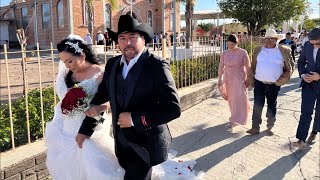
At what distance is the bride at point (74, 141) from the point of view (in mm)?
2723

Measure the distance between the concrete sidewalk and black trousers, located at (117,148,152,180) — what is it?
1.61 meters

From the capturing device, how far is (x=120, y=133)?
256 cm

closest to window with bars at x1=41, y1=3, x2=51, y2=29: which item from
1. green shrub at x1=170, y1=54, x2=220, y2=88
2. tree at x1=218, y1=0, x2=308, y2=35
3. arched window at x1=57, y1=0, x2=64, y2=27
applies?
arched window at x1=57, y1=0, x2=64, y2=27

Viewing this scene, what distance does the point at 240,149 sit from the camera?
4.82 m

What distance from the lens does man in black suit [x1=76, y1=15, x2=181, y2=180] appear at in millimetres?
2297

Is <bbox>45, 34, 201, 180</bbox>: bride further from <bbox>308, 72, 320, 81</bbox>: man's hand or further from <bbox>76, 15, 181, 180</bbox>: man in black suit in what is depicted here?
<bbox>308, 72, 320, 81</bbox>: man's hand

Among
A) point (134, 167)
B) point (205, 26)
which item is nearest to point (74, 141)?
point (134, 167)

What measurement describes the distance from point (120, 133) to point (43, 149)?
1.62 meters

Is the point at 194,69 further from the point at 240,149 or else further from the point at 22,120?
the point at 22,120

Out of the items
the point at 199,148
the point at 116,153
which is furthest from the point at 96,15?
the point at 116,153

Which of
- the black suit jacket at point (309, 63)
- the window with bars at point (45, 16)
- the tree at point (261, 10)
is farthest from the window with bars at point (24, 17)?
the black suit jacket at point (309, 63)

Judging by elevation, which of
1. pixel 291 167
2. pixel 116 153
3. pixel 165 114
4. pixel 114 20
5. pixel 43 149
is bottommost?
pixel 291 167

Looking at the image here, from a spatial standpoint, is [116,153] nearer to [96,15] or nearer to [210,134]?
[210,134]

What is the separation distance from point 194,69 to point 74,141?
5627 mm
